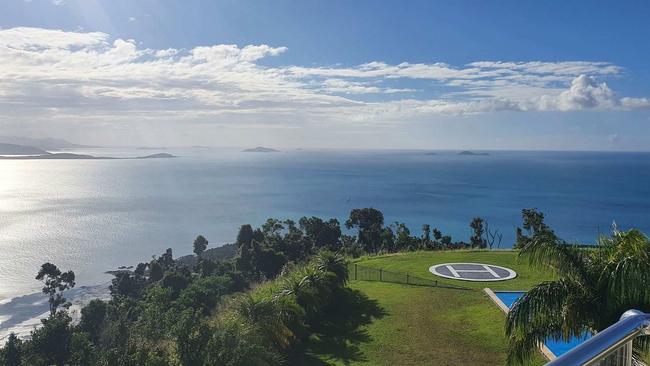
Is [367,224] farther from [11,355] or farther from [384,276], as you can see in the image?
[11,355]

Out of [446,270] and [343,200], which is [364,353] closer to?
[446,270]

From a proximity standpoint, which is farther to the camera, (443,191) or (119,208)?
(443,191)

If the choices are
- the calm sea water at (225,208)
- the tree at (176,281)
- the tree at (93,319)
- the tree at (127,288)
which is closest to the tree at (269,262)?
the tree at (176,281)

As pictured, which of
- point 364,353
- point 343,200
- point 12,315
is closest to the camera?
point 364,353

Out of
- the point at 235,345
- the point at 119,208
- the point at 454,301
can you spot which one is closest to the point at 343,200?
the point at 119,208

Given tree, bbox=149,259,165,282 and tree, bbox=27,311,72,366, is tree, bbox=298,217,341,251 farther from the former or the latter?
tree, bbox=27,311,72,366

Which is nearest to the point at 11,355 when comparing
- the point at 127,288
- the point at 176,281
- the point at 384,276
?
the point at 176,281
